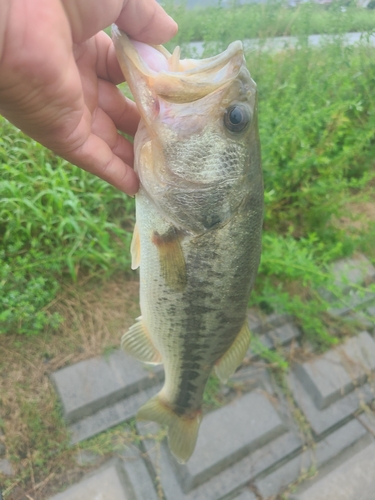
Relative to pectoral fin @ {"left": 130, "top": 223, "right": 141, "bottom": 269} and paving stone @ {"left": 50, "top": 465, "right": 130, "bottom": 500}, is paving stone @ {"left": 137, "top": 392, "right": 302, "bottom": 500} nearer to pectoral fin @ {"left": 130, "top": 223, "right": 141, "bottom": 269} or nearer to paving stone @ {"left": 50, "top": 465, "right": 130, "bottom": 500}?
paving stone @ {"left": 50, "top": 465, "right": 130, "bottom": 500}

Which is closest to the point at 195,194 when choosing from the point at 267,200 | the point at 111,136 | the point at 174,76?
the point at 174,76

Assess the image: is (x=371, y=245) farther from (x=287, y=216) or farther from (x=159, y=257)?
(x=159, y=257)

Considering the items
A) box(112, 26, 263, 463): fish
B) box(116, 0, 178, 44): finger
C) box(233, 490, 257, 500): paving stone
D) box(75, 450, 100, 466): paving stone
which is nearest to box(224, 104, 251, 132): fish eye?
box(112, 26, 263, 463): fish

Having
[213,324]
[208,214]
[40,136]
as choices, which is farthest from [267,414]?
[40,136]

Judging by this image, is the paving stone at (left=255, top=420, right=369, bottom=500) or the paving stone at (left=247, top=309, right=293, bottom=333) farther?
the paving stone at (left=247, top=309, right=293, bottom=333)

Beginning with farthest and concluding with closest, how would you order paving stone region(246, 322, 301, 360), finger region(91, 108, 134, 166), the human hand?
paving stone region(246, 322, 301, 360) < finger region(91, 108, 134, 166) < the human hand

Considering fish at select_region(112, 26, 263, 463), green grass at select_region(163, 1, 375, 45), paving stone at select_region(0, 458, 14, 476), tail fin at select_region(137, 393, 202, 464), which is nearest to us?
fish at select_region(112, 26, 263, 463)

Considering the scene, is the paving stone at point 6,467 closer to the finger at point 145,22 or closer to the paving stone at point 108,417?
the paving stone at point 108,417
